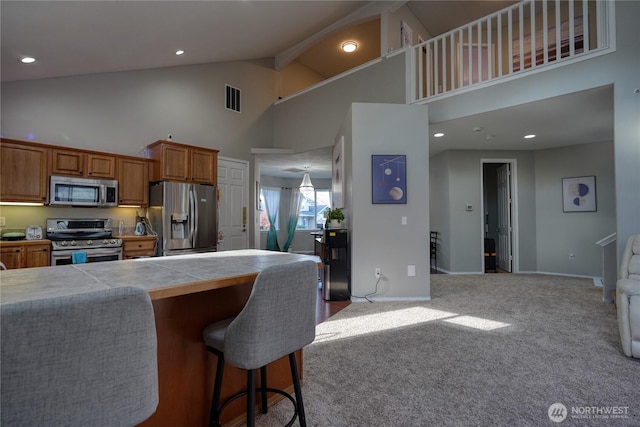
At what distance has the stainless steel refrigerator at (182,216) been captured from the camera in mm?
4480

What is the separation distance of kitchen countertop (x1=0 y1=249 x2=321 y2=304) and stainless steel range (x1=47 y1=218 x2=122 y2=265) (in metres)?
2.79

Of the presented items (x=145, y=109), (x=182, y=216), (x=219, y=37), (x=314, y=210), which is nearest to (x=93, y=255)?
(x=182, y=216)

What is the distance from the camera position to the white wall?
422 centimetres

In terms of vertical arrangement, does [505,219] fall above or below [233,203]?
below

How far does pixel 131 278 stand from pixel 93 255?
10.8 ft

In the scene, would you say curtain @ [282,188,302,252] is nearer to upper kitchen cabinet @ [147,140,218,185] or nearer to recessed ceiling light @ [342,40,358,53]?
recessed ceiling light @ [342,40,358,53]

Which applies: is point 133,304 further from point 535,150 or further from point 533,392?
point 535,150

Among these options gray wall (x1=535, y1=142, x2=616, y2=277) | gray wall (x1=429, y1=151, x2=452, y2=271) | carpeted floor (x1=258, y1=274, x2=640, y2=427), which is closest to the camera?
carpeted floor (x1=258, y1=274, x2=640, y2=427)

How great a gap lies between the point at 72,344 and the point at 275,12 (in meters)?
5.25

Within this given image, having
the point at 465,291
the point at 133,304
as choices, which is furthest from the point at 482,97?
the point at 133,304

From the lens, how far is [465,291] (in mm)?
4637

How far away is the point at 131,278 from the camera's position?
1285 millimetres

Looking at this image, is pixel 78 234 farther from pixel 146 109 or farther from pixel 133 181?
pixel 146 109

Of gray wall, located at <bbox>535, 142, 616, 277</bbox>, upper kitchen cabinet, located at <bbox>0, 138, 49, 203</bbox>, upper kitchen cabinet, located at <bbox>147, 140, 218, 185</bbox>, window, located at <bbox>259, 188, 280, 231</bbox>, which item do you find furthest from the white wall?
window, located at <bbox>259, 188, 280, 231</bbox>
